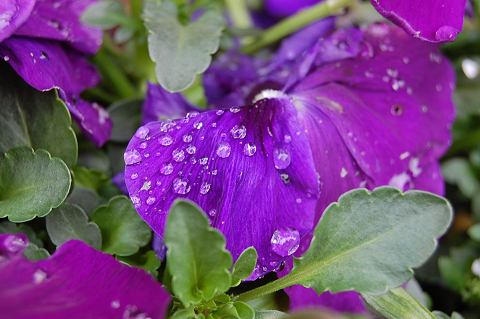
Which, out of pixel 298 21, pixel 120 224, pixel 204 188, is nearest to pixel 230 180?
pixel 204 188

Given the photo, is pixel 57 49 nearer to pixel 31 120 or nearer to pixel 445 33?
pixel 31 120

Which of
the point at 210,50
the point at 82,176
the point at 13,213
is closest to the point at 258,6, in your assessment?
the point at 210,50

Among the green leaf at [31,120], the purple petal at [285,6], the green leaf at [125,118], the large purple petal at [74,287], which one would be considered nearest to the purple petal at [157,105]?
the green leaf at [125,118]

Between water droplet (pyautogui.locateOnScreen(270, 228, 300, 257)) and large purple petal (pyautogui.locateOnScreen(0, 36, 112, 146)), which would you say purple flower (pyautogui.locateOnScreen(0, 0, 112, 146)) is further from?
water droplet (pyautogui.locateOnScreen(270, 228, 300, 257))

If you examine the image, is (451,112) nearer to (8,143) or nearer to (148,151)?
(148,151)

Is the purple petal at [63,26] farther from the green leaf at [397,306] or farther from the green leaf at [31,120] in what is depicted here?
the green leaf at [397,306]

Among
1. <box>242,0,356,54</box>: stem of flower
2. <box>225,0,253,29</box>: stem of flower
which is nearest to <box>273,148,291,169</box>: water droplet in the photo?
<box>242,0,356,54</box>: stem of flower
